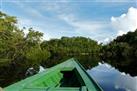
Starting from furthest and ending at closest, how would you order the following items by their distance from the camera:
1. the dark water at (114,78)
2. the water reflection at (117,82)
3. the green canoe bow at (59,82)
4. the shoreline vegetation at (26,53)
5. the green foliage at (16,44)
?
the green foliage at (16,44) < the shoreline vegetation at (26,53) < the dark water at (114,78) < the water reflection at (117,82) < the green canoe bow at (59,82)

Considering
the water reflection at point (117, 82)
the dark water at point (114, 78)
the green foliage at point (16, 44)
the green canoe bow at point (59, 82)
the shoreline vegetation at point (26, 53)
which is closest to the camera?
the green canoe bow at point (59, 82)

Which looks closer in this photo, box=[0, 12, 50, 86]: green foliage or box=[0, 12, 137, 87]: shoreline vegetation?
box=[0, 12, 137, 87]: shoreline vegetation

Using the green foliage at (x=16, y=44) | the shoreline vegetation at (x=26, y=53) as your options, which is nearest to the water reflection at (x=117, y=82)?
the shoreline vegetation at (x=26, y=53)

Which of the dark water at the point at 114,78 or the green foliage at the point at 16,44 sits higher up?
the green foliage at the point at 16,44

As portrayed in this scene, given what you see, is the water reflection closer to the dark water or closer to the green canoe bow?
the dark water

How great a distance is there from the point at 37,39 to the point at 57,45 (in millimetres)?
52390

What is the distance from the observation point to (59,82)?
932cm

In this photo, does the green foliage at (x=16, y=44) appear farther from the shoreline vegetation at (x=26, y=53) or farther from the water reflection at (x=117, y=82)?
the water reflection at (x=117, y=82)

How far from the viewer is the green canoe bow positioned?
4.77 m

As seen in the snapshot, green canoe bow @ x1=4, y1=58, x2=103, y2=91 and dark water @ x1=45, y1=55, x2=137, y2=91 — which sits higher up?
green canoe bow @ x1=4, y1=58, x2=103, y2=91

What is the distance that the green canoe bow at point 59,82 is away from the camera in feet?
15.6

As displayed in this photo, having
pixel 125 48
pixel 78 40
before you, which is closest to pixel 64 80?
pixel 125 48

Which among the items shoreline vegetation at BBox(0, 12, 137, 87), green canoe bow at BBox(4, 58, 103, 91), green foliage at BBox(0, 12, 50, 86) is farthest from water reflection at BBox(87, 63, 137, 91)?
green foliage at BBox(0, 12, 50, 86)

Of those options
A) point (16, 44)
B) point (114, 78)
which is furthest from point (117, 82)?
point (16, 44)
